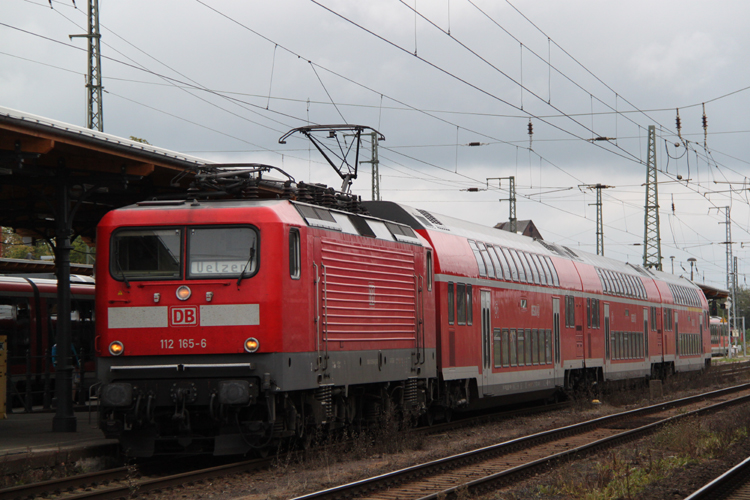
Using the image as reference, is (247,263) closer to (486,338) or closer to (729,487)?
(729,487)

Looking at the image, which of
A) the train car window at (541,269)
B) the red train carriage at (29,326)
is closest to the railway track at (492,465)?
the train car window at (541,269)

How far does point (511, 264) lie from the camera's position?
2045 cm

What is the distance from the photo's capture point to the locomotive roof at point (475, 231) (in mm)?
17141

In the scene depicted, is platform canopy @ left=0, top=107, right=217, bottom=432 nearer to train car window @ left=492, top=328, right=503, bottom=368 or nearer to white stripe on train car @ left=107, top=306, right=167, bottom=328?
white stripe on train car @ left=107, top=306, right=167, bottom=328

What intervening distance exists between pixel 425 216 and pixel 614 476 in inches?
305

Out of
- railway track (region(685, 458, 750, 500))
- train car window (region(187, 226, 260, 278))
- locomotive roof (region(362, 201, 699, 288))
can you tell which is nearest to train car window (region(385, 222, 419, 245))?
locomotive roof (region(362, 201, 699, 288))

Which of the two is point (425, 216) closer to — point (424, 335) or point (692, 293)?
point (424, 335)

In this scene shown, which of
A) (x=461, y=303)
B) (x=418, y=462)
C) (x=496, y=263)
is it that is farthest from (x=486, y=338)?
(x=418, y=462)

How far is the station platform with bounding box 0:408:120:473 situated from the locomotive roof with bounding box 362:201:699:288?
636cm

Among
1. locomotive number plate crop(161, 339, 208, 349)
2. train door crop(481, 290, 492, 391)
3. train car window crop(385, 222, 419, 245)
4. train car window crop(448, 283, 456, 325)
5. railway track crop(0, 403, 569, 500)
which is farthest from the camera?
train door crop(481, 290, 492, 391)

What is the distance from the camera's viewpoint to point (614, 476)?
36.0 feet

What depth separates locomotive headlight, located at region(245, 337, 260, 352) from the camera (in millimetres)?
11266

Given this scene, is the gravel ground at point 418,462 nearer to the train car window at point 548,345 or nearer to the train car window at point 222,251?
the train car window at point 222,251

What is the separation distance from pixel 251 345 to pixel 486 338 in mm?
8217
